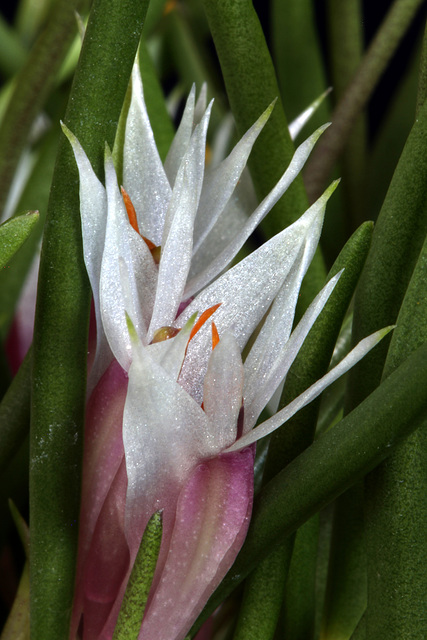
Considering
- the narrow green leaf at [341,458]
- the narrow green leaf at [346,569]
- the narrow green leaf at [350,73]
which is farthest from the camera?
the narrow green leaf at [350,73]

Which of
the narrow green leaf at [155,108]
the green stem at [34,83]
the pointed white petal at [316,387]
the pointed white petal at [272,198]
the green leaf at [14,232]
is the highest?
the green stem at [34,83]

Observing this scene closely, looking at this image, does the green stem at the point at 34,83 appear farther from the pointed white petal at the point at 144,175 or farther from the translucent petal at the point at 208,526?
the translucent petal at the point at 208,526

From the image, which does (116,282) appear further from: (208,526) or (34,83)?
(34,83)

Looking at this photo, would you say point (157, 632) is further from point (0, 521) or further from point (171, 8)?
point (171, 8)

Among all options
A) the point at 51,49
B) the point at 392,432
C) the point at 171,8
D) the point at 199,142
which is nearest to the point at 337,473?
the point at 392,432

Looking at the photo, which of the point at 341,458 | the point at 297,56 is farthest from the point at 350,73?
the point at 341,458

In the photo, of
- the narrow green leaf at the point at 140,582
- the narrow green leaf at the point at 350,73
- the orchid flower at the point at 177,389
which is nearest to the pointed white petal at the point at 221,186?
the orchid flower at the point at 177,389
